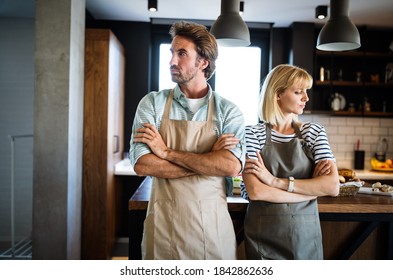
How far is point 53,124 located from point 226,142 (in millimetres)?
1298

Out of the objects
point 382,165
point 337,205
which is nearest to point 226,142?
point 337,205

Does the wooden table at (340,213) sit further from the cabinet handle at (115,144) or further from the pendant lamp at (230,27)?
the cabinet handle at (115,144)

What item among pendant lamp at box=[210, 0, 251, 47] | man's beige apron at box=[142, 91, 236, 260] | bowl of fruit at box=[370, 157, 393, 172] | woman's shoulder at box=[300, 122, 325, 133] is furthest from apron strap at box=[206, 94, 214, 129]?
bowl of fruit at box=[370, 157, 393, 172]

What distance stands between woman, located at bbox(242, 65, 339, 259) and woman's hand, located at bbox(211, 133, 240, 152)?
0.12 m

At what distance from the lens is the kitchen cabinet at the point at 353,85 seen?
310cm

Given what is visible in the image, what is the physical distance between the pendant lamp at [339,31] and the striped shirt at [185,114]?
0.96 m

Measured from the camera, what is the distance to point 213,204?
1.12 m

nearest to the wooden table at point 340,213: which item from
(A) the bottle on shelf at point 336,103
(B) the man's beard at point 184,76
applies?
(B) the man's beard at point 184,76

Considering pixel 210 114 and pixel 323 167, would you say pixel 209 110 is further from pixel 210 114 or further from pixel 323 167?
pixel 323 167

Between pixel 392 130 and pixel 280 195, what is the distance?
8.53 ft

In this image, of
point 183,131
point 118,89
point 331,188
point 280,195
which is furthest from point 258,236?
point 118,89

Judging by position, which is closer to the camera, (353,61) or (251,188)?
(251,188)
